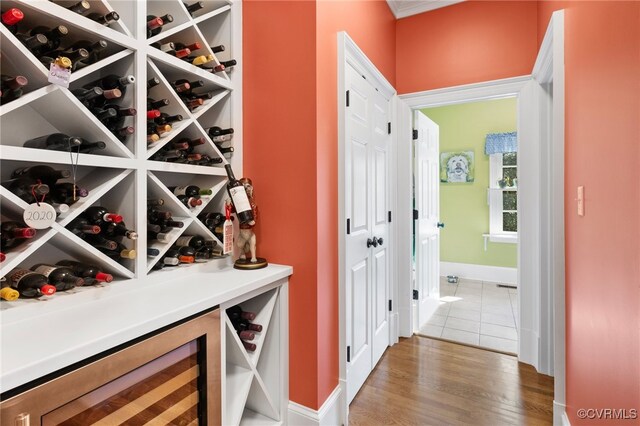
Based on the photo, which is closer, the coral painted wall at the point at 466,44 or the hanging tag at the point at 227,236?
the hanging tag at the point at 227,236

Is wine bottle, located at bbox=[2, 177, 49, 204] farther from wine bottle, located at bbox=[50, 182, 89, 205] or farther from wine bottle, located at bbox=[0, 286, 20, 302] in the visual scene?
wine bottle, located at bbox=[0, 286, 20, 302]

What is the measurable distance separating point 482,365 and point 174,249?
2.38 metres

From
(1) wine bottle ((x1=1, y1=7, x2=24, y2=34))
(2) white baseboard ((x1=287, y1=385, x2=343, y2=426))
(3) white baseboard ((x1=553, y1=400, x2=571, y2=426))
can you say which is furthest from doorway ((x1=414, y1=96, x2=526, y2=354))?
(1) wine bottle ((x1=1, y1=7, x2=24, y2=34))

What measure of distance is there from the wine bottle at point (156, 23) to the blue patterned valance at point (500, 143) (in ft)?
15.4

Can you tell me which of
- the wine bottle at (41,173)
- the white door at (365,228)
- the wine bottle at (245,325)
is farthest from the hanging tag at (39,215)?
the white door at (365,228)

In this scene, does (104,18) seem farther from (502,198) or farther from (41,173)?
(502,198)

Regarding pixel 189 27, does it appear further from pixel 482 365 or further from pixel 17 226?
pixel 482 365

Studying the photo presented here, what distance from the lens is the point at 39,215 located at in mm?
1001

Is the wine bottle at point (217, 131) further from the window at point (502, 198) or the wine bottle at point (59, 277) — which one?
the window at point (502, 198)

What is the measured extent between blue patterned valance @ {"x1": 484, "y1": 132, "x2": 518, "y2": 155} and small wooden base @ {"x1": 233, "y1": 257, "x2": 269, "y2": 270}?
14.5 feet

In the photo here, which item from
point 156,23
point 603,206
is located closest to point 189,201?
point 156,23

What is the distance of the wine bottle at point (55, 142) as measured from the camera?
107cm

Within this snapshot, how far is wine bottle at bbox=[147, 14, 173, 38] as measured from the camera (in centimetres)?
129

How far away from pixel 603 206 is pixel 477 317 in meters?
2.56
